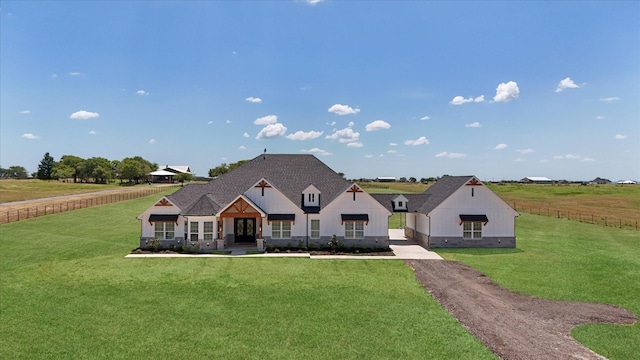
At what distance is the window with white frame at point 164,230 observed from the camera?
30.5m

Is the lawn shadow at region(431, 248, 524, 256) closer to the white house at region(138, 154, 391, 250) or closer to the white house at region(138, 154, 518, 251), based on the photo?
→ the white house at region(138, 154, 518, 251)

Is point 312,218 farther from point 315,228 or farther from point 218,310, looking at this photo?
point 218,310

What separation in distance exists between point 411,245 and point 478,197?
7426 mm

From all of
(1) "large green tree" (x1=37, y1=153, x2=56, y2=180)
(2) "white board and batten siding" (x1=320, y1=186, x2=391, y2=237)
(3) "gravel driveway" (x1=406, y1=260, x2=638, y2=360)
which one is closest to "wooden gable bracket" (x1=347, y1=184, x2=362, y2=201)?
(2) "white board and batten siding" (x1=320, y1=186, x2=391, y2=237)

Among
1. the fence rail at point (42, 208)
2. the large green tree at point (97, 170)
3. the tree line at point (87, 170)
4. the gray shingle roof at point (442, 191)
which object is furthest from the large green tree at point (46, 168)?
the gray shingle roof at point (442, 191)

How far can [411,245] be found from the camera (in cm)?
3331

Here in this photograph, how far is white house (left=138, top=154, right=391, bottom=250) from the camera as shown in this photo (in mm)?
30078

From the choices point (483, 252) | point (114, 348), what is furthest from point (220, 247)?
point (483, 252)

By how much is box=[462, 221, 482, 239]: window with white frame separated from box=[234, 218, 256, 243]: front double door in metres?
19.2

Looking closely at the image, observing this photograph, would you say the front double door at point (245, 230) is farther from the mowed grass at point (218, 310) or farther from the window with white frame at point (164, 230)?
the mowed grass at point (218, 310)

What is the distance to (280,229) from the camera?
31109mm

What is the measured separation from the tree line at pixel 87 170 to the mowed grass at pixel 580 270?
117 m

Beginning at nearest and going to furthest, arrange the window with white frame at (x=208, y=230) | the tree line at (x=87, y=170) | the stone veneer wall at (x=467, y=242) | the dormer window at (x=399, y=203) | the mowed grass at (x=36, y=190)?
the window with white frame at (x=208, y=230) < the stone veneer wall at (x=467, y=242) < the dormer window at (x=399, y=203) < the mowed grass at (x=36, y=190) < the tree line at (x=87, y=170)

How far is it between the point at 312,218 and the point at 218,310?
15664 mm
